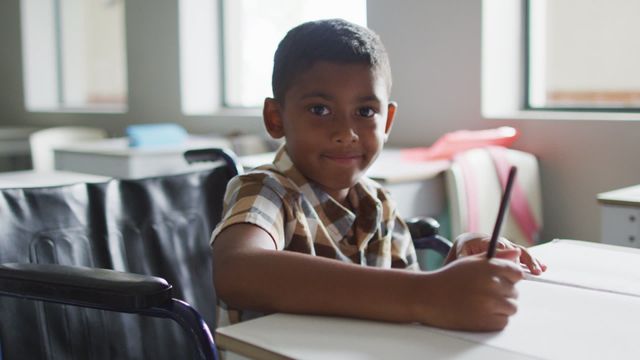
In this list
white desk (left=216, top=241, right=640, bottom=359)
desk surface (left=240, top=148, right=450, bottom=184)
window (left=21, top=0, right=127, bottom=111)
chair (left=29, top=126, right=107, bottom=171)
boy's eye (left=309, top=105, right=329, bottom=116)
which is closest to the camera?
white desk (left=216, top=241, right=640, bottom=359)

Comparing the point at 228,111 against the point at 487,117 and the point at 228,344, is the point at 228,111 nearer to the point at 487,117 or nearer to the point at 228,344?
the point at 487,117

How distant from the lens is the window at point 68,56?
5672mm

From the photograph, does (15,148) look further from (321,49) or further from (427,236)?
(321,49)

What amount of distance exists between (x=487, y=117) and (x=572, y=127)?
370mm

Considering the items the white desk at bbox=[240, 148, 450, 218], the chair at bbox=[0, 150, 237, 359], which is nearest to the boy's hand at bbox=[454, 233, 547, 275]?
the chair at bbox=[0, 150, 237, 359]

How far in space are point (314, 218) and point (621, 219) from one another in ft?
3.58

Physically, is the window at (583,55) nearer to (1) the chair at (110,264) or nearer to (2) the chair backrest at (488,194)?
(2) the chair backrest at (488,194)

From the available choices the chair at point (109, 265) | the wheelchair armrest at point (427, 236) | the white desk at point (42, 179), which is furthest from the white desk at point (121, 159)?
the wheelchair armrest at point (427, 236)

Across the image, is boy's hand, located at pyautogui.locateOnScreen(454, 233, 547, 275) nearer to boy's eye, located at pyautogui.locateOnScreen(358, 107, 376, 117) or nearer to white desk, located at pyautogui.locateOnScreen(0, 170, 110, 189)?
boy's eye, located at pyautogui.locateOnScreen(358, 107, 376, 117)

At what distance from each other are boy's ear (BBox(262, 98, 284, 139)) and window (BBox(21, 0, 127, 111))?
15.4 feet

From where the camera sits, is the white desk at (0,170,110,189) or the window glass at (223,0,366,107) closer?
the white desk at (0,170,110,189)

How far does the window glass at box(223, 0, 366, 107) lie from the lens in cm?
412

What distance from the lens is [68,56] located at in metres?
6.11

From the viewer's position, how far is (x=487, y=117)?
299 centimetres
